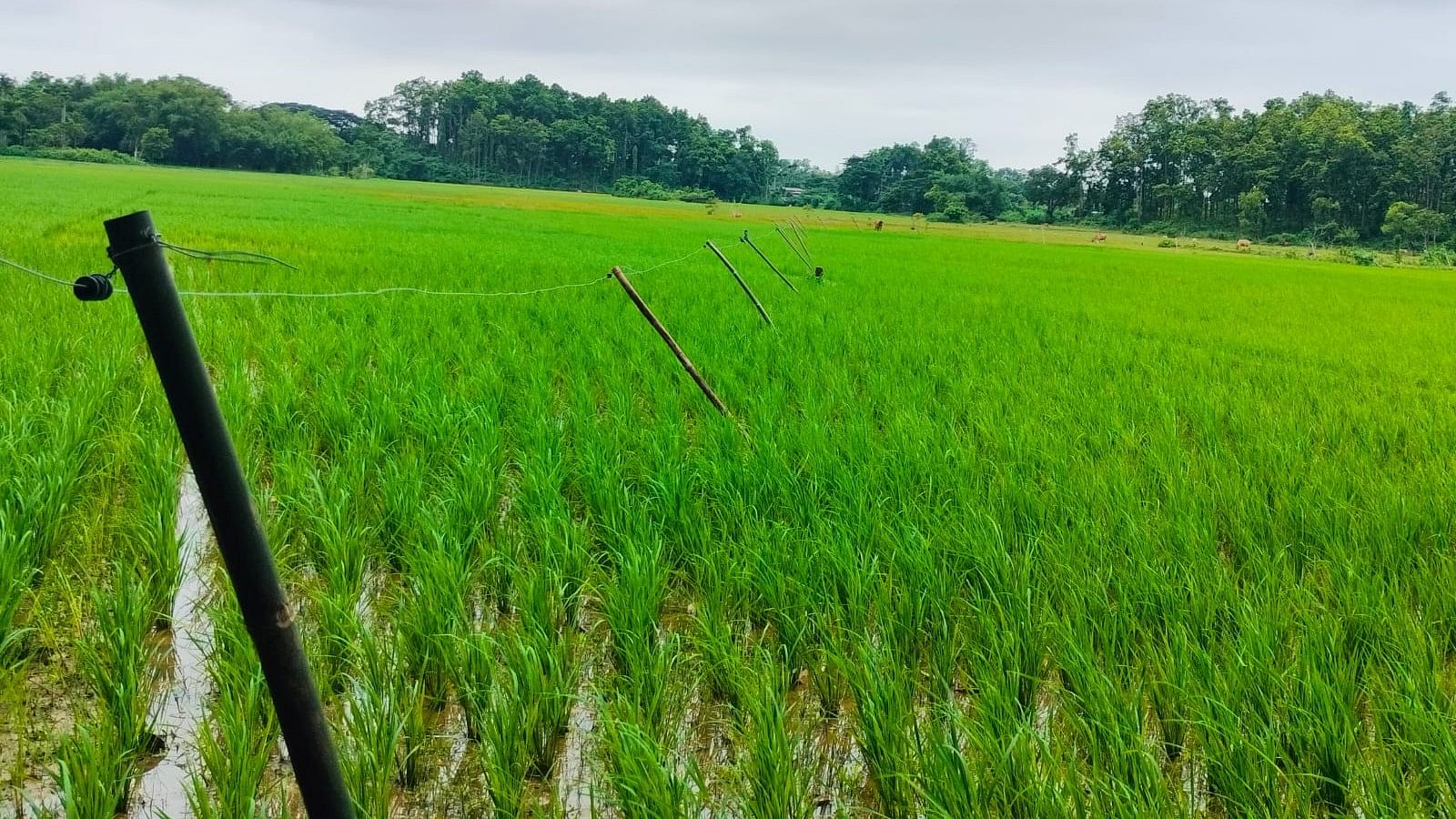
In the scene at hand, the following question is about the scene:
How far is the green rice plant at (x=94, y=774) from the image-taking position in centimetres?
132

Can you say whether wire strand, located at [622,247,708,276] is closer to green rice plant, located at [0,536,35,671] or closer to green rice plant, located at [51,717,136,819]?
green rice plant, located at [0,536,35,671]

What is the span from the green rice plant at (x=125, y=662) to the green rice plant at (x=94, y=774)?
2 cm

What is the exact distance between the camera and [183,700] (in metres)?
1.81

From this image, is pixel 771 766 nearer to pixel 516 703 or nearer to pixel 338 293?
pixel 516 703

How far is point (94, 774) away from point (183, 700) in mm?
495

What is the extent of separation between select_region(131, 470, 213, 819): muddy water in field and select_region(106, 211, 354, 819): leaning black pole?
39cm

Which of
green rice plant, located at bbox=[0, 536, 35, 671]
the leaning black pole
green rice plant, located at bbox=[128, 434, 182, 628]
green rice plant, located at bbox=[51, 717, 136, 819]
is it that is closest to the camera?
the leaning black pole

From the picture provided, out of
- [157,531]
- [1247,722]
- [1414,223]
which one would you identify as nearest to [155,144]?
[157,531]

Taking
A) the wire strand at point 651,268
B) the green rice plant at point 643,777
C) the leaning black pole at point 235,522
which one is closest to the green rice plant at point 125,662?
the leaning black pole at point 235,522

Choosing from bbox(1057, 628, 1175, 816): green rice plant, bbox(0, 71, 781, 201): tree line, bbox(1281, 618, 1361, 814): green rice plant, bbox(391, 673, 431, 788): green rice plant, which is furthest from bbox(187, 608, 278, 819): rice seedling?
bbox(0, 71, 781, 201): tree line

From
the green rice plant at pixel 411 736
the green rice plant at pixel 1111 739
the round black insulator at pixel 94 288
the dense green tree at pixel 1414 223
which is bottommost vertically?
the green rice plant at pixel 411 736

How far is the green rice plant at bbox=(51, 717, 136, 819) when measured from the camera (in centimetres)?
132

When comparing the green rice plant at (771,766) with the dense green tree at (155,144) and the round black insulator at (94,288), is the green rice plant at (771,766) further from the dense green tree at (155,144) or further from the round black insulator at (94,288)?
the dense green tree at (155,144)

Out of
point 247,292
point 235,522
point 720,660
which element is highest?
point 247,292
